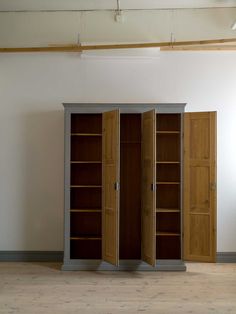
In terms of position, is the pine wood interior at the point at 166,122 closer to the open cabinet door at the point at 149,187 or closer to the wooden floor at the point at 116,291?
the open cabinet door at the point at 149,187

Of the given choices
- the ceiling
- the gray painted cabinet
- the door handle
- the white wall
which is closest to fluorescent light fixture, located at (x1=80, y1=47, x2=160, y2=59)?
the white wall

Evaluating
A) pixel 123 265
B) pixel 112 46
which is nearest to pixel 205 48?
pixel 112 46

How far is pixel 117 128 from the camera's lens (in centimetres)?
485

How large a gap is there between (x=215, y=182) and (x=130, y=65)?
2399 mm

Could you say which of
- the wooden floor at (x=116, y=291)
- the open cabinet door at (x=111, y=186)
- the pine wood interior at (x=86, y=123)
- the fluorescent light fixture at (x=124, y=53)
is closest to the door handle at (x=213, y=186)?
the wooden floor at (x=116, y=291)

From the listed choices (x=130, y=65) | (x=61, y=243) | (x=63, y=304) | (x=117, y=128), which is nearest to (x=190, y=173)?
(x=117, y=128)

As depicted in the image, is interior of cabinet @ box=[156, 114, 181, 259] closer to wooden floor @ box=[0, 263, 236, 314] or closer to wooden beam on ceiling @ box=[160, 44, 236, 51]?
wooden floor @ box=[0, 263, 236, 314]

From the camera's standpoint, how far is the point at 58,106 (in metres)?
5.70

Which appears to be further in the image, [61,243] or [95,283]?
[61,243]

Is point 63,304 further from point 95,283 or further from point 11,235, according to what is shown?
point 11,235

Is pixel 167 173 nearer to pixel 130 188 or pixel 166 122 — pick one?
pixel 130 188

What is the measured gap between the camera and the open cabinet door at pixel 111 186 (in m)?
4.88

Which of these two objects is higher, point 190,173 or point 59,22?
point 59,22

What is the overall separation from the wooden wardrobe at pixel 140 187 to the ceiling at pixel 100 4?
176 centimetres
